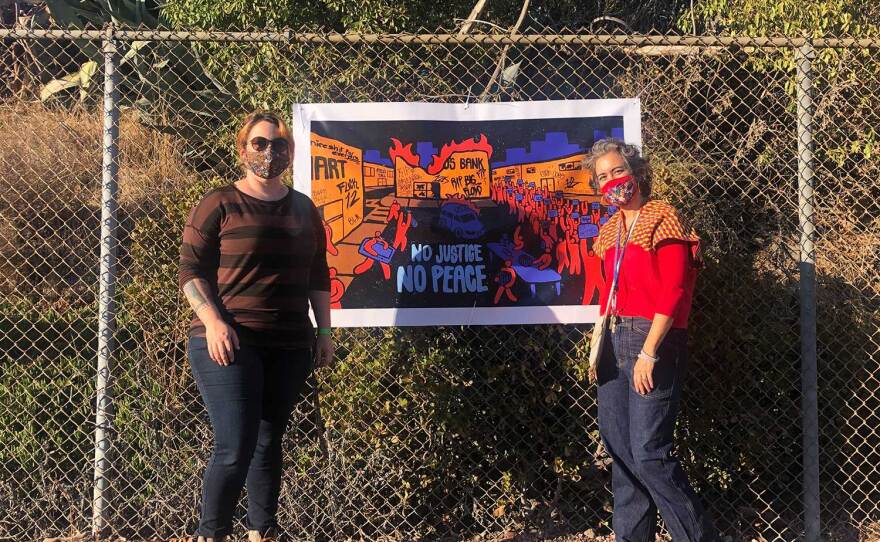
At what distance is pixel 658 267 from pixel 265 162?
1540 millimetres

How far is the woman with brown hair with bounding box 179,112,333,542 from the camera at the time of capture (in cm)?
312

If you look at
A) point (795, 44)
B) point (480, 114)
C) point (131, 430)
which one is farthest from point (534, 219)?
point (131, 430)

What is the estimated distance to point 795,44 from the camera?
12.6ft

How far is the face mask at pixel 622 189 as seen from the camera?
3324mm

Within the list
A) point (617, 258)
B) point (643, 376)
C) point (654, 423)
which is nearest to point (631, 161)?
point (617, 258)

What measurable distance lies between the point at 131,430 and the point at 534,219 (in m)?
2.18

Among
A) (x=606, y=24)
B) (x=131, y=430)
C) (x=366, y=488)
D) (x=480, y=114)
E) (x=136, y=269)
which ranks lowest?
(x=366, y=488)

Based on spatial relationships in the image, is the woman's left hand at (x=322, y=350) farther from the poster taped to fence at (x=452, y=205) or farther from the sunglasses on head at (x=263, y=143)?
the sunglasses on head at (x=263, y=143)

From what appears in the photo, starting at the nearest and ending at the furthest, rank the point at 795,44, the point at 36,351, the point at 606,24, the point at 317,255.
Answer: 1. the point at 317,255
2. the point at 795,44
3. the point at 36,351
4. the point at 606,24

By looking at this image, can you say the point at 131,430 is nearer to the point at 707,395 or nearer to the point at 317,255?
the point at 317,255

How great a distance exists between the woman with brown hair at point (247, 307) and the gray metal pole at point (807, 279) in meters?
2.25

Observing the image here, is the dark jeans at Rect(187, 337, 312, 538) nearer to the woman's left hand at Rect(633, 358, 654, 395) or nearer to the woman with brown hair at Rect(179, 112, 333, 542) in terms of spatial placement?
the woman with brown hair at Rect(179, 112, 333, 542)

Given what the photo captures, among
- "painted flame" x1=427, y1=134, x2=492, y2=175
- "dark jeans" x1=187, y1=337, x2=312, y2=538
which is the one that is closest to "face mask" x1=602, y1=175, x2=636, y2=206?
"painted flame" x1=427, y1=134, x2=492, y2=175

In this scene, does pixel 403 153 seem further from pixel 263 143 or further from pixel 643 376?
pixel 643 376
